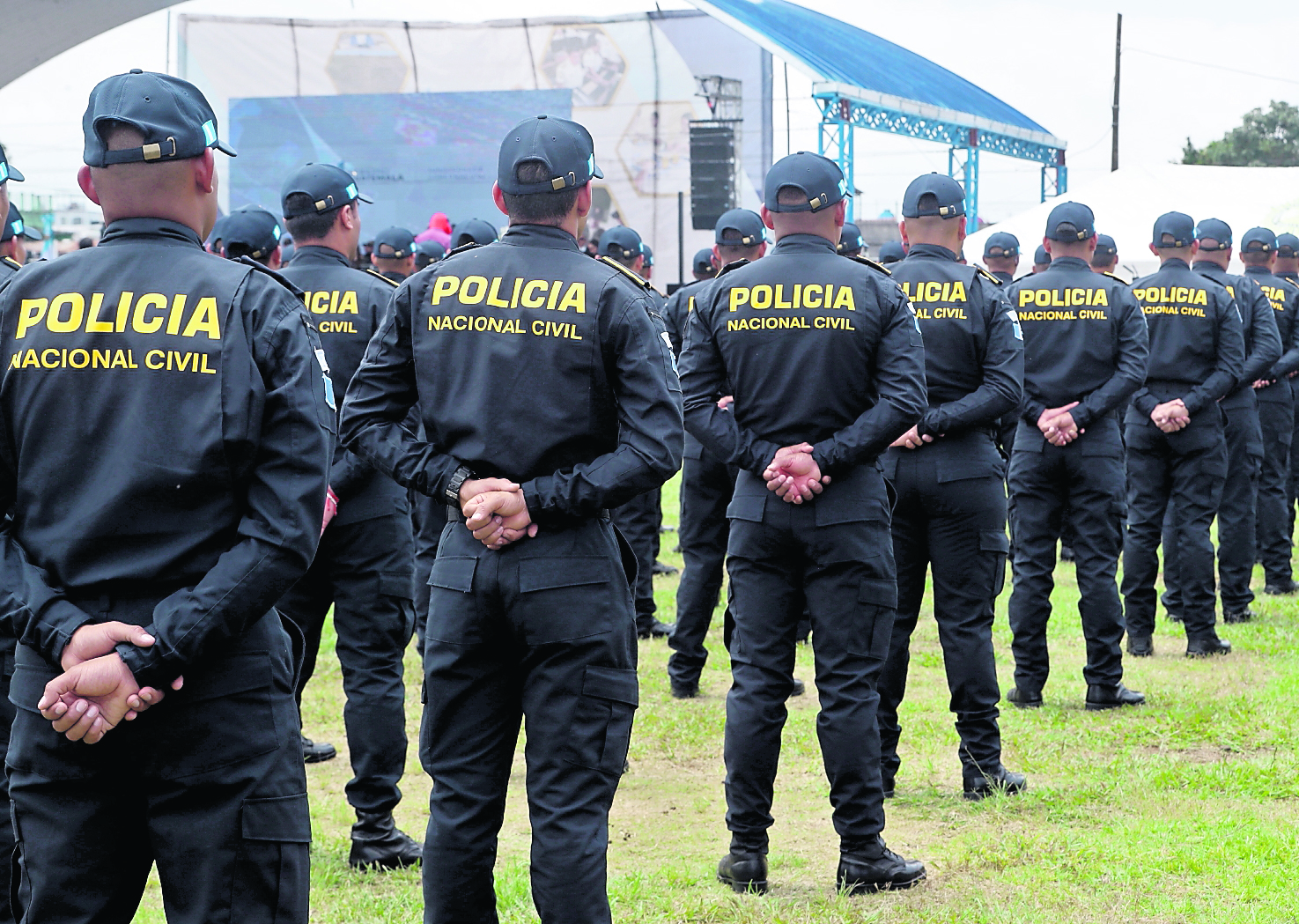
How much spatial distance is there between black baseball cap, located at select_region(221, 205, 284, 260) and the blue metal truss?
24095mm

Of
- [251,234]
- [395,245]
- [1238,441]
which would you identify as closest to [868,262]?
[251,234]

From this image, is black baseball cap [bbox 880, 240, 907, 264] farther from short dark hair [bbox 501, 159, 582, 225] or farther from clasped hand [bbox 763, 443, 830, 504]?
short dark hair [bbox 501, 159, 582, 225]

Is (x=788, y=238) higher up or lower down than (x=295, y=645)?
higher up

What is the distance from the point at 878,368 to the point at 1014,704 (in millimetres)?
3153

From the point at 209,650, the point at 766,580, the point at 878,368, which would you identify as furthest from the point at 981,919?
the point at 209,650

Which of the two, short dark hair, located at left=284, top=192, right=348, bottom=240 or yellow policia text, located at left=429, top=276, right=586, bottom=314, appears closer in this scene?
yellow policia text, located at left=429, top=276, right=586, bottom=314

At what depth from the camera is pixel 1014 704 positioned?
22.8 ft

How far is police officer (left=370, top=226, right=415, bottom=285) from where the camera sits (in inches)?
289

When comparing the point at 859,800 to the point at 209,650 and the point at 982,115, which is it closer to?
the point at 209,650

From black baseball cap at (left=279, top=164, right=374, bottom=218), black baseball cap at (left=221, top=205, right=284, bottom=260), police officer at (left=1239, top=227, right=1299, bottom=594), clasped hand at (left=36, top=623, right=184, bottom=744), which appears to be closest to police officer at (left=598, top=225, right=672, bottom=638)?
black baseball cap at (left=221, top=205, right=284, bottom=260)

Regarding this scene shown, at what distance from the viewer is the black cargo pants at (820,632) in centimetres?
439

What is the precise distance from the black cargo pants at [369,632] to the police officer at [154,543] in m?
2.10

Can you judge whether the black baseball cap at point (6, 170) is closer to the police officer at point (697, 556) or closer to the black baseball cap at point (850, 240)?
the police officer at point (697, 556)

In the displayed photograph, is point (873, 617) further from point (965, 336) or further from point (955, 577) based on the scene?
point (965, 336)
